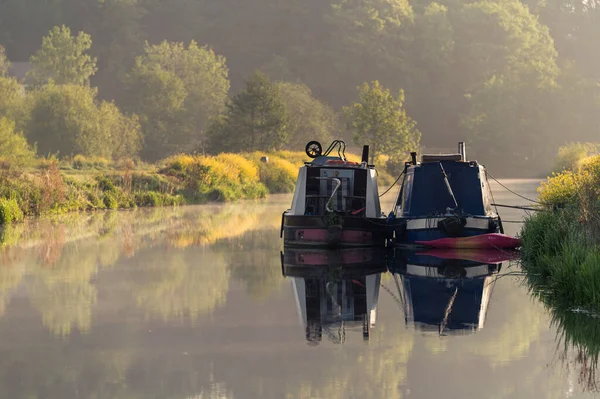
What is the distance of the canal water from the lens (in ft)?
32.7

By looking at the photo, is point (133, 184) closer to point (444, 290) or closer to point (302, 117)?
point (444, 290)

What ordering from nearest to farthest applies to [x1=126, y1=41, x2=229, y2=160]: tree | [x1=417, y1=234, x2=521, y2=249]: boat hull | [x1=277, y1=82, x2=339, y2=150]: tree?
[x1=417, y1=234, x2=521, y2=249]: boat hull < [x1=277, y1=82, x2=339, y2=150]: tree < [x1=126, y1=41, x2=229, y2=160]: tree

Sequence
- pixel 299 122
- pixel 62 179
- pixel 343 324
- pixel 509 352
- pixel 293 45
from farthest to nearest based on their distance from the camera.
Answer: pixel 293 45, pixel 299 122, pixel 62 179, pixel 343 324, pixel 509 352

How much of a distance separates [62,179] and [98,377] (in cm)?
3197

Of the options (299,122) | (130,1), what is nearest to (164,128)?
(299,122)

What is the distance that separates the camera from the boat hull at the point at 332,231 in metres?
24.4

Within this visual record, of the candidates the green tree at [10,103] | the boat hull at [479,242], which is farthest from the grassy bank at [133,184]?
the green tree at [10,103]

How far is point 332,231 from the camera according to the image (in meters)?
24.3

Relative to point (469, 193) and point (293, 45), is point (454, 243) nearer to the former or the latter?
point (469, 193)

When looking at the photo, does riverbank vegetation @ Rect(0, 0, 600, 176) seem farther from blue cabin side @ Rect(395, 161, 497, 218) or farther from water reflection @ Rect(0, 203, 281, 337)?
blue cabin side @ Rect(395, 161, 497, 218)

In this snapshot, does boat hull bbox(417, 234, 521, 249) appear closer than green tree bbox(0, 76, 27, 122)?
Yes

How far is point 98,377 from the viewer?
1034 centimetres

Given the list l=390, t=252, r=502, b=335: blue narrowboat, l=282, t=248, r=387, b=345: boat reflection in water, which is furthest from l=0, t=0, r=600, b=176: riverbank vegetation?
l=390, t=252, r=502, b=335: blue narrowboat

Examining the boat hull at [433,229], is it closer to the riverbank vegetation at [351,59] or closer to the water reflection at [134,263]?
the water reflection at [134,263]
